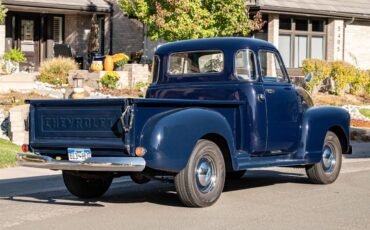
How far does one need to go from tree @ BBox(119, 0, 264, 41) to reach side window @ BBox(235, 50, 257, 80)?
45.3ft

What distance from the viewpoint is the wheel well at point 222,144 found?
29.8 ft

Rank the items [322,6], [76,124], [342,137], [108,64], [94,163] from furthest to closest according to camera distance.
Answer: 1. [322,6]
2. [108,64]
3. [342,137]
4. [76,124]
5. [94,163]

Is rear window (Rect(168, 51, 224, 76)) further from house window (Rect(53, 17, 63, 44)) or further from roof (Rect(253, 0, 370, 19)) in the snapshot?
house window (Rect(53, 17, 63, 44))

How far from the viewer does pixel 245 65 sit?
399 inches

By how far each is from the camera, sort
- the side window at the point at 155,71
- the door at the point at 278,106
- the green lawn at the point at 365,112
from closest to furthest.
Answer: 1. the door at the point at 278,106
2. the side window at the point at 155,71
3. the green lawn at the point at 365,112

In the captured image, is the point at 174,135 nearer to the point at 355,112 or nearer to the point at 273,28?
the point at 355,112

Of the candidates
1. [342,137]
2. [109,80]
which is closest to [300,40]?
[109,80]

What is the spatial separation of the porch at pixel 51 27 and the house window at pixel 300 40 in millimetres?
7515

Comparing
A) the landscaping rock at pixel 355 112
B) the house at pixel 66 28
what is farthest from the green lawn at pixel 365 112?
the house at pixel 66 28

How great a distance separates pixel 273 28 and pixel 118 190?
806 inches

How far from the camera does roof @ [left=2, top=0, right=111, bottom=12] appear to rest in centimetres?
2744

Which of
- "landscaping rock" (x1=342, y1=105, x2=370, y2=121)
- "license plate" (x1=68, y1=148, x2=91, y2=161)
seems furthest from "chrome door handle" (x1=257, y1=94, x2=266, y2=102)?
"landscaping rock" (x1=342, y1=105, x2=370, y2=121)

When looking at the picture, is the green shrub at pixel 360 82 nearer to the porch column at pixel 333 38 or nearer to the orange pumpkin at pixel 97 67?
the porch column at pixel 333 38

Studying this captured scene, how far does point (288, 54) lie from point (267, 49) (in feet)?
69.7
